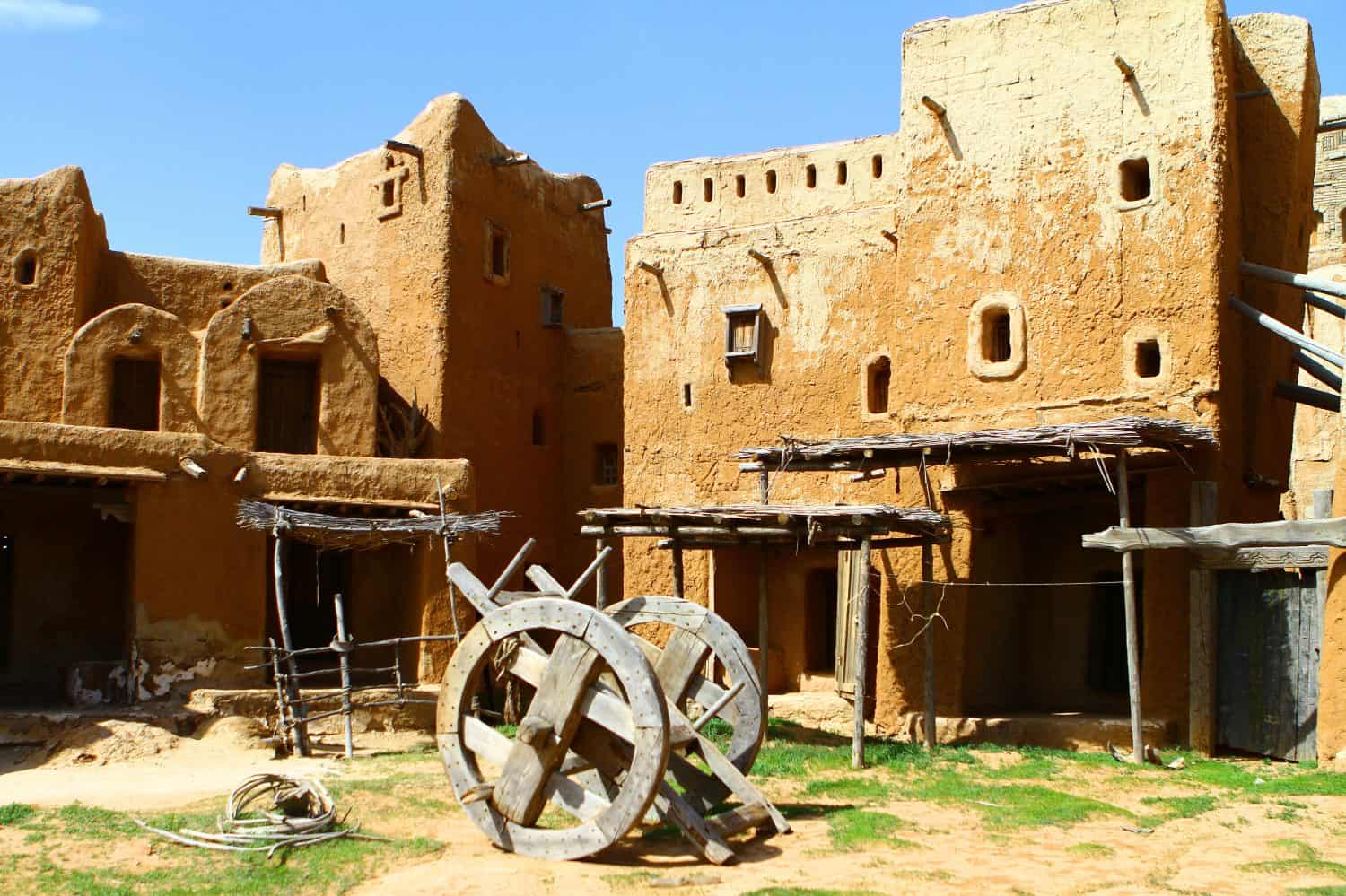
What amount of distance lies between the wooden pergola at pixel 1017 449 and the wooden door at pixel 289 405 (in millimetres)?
7836

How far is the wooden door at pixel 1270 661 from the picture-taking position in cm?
1478

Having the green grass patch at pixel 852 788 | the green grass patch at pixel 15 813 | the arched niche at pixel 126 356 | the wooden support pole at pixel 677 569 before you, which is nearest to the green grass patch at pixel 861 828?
the green grass patch at pixel 852 788

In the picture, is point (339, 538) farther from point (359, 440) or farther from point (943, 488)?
point (943, 488)

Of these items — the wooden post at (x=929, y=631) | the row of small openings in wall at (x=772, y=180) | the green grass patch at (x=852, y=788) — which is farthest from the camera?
the row of small openings in wall at (x=772, y=180)

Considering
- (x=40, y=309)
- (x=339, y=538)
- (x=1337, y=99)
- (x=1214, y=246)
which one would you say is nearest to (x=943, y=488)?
(x=1214, y=246)

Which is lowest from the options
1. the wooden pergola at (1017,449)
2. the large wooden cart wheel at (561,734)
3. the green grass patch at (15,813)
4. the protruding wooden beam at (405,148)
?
the green grass patch at (15,813)

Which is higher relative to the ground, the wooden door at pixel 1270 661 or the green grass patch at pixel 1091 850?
the wooden door at pixel 1270 661

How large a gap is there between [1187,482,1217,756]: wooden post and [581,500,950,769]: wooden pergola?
2784mm

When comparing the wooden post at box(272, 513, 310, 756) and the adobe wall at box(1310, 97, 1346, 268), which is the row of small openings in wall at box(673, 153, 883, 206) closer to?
the wooden post at box(272, 513, 310, 756)

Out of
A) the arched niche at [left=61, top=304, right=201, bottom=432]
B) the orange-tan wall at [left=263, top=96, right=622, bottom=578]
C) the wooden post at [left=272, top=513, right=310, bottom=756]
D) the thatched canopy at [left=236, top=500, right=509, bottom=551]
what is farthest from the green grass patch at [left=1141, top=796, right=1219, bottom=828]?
the arched niche at [left=61, top=304, right=201, bottom=432]

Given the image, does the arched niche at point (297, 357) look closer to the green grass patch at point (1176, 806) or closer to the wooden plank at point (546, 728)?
the wooden plank at point (546, 728)

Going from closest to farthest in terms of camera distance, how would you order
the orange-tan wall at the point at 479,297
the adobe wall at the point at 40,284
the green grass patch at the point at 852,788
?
1. the green grass patch at the point at 852,788
2. the adobe wall at the point at 40,284
3. the orange-tan wall at the point at 479,297

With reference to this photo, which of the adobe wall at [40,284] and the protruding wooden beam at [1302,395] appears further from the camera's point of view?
the adobe wall at [40,284]

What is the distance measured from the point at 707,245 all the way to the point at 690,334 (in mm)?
1377
